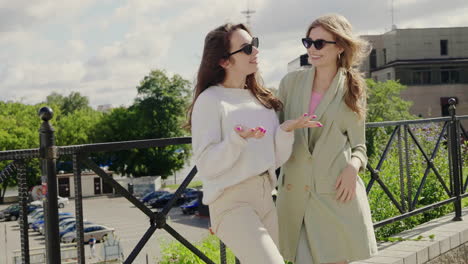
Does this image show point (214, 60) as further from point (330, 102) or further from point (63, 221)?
point (63, 221)

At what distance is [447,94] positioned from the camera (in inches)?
2712

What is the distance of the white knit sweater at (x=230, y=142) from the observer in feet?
9.15

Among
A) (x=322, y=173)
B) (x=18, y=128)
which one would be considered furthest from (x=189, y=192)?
(x=18, y=128)

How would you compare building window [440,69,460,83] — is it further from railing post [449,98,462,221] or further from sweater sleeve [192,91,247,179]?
sweater sleeve [192,91,247,179]

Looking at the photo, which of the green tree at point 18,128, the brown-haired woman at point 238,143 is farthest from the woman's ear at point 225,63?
the green tree at point 18,128

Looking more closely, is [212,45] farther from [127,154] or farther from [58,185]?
[127,154]

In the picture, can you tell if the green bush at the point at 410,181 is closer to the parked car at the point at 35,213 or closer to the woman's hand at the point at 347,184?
the woman's hand at the point at 347,184

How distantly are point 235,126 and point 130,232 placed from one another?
1496 mm

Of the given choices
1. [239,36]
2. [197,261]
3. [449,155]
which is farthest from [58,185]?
[449,155]

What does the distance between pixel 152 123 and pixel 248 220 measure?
2312 inches

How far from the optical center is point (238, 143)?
2740 millimetres

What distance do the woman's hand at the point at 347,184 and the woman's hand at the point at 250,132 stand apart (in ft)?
2.04

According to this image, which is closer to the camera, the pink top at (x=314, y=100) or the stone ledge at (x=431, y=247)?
the pink top at (x=314, y=100)

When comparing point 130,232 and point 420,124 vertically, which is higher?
point 420,124
